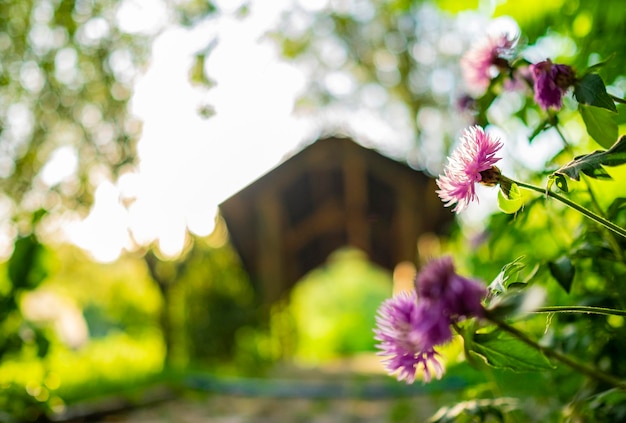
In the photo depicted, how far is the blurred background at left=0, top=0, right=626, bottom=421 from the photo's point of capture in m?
1.95

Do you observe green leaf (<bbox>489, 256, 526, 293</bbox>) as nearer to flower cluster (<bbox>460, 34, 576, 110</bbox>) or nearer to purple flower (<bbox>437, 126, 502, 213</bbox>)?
purple flower (<bbox>437, 126, 502, 213</bbox>)

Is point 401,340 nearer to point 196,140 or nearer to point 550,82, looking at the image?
point 550,82

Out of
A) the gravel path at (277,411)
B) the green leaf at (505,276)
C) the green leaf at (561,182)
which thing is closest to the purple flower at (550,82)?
the green leaf at (561,182)

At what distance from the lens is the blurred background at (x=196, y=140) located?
6.41ft

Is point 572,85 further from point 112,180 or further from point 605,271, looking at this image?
point 112,180

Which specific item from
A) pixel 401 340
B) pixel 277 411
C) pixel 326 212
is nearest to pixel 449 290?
pixel 401 340

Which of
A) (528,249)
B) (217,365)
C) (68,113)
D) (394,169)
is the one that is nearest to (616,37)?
(528,249)

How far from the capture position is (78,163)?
849cm

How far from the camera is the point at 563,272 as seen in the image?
858 mm

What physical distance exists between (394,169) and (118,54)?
3571 millimetres

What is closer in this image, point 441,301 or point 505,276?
point 441,301

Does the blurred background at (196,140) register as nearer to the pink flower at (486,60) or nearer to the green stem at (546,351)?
the pink flower at (486,60)

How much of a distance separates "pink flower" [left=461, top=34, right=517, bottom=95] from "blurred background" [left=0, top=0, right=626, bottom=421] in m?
0.05

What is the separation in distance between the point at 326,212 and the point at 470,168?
8.19 meters
